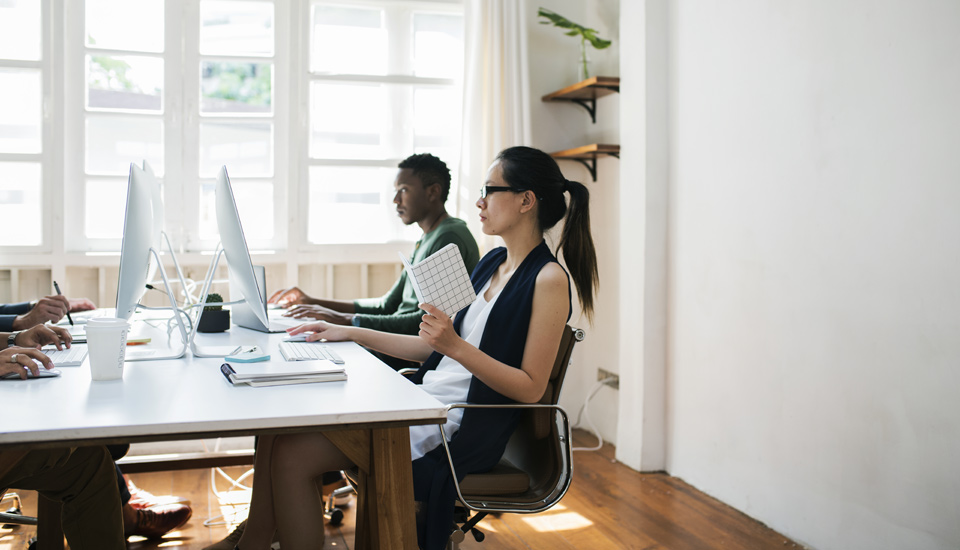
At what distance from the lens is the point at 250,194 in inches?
153

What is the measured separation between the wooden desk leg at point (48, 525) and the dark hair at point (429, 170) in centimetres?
176

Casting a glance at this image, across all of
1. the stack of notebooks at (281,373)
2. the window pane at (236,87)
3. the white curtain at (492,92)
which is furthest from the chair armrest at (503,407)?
the window pane at (236,87)

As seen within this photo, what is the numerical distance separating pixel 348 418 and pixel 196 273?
109 inches

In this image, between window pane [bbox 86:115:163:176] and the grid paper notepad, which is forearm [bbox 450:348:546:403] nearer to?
the grid paper notepad

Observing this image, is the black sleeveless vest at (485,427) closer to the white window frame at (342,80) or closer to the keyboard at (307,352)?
the keyboard at (307,352)

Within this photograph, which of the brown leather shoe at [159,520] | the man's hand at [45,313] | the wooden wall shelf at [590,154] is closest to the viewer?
the man's hand at [45,313]

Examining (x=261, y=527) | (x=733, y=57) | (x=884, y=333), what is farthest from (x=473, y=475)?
(x=733, y=57)

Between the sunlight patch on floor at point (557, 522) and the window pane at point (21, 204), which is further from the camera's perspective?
the window pane at point (21, 204)

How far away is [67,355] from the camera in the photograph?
1.81m

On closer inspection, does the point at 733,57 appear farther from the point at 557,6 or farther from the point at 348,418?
the point at 348,418

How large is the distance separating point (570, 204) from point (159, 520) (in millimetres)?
1795

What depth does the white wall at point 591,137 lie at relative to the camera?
3797 mm

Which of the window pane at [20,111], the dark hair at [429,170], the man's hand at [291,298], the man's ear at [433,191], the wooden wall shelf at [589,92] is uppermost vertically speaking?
the wooden wall shelf at [589,92]

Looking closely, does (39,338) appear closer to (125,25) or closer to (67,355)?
(67,355)
